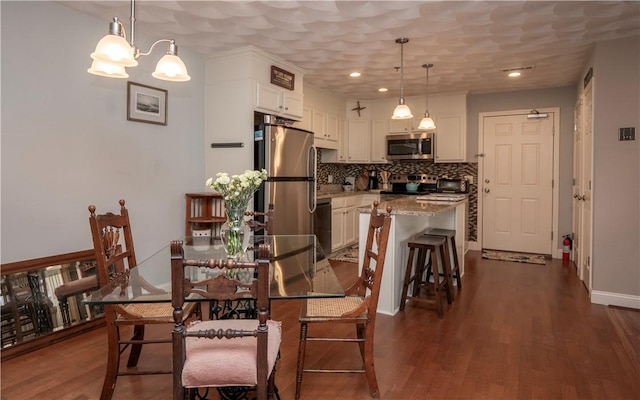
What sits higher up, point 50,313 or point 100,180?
point 100,180

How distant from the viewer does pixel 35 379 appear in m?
2.25

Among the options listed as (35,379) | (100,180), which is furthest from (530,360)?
(100,180)

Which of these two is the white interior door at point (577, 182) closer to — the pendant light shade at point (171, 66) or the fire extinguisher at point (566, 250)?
the fire extinguisher at point (566, 250)

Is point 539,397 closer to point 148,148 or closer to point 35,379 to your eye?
point 35,379

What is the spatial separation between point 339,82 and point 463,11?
2444 millimetres

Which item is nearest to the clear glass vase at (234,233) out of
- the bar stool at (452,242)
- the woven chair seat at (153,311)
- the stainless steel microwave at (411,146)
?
the woven chair seat at (153,311)

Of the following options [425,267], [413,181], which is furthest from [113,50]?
[413,181]

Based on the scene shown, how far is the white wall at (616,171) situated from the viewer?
347 cm

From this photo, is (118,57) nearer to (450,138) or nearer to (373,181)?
(450,138)

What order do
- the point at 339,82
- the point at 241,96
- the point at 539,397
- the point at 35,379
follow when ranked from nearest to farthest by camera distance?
the point at 539,397, the point at 35,379, the point at 241,96, the point at 339,82

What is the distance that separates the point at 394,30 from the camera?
11.0ft

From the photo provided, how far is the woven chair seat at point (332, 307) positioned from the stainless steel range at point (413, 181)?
4123mm

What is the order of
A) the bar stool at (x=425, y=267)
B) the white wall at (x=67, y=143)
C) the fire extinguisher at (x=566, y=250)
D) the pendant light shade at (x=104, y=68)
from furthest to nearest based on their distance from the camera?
the fire extinguisher at (x=566, y=250) < the bar stool at (x=425, y=267) < the white wall at (x=67, y=143) < the pendant light shade at (x=104, y=68)

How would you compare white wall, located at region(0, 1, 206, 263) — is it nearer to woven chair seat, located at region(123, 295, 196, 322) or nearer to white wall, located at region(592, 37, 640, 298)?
woven chair seat, located at region(123, 295, 196, 322)
